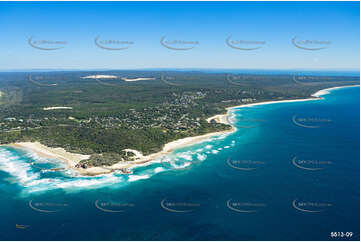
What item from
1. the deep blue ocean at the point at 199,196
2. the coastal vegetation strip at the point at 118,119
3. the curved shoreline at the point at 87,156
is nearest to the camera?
the deep blue ocean at the point at 199,196

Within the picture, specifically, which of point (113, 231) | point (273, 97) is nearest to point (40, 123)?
point (113, 231)

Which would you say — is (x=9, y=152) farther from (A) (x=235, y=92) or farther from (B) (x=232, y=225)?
(A) (x=235, y=92)

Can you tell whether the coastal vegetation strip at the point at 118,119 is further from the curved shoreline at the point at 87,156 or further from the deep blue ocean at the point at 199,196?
the deep blue ocean at the point at 199,196

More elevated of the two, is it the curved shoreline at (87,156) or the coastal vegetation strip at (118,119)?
the coastal vegetation strip at (118,119)

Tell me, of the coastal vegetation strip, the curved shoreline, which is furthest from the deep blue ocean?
the coastal vegetation strip

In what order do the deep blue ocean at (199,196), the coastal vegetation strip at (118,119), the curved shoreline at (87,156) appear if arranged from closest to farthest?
the deep blue ocean at (199,196) < the curved shoreline at (87,156) < the coastal vegetation strip at (118,119)

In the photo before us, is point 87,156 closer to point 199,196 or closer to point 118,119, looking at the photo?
point 199,196

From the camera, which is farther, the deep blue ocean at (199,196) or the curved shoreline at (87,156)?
the curved shoreline at (87,156)

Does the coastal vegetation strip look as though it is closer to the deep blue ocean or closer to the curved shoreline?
the curved shoreline

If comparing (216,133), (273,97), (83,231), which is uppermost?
(273,97)

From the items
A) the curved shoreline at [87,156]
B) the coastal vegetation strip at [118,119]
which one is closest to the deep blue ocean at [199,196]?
the curved shoreline at [87,156]
